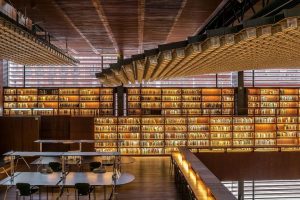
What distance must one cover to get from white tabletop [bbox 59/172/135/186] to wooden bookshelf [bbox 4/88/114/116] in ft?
24.6

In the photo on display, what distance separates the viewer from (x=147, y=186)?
11.1m

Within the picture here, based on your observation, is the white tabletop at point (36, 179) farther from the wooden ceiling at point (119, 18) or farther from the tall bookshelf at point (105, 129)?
the tall bookshelf at point (105, 129)

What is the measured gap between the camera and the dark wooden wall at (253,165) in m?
13.7

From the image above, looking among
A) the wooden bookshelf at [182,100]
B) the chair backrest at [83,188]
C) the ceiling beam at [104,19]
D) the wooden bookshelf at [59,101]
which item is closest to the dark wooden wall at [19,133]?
the wooden bookshelf at [59,101]

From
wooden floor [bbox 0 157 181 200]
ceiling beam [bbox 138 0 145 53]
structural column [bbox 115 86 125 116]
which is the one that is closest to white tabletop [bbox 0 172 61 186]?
wooden floor [bbox 0 157 181 200]

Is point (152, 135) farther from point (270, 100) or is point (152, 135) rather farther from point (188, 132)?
point (270, 100)

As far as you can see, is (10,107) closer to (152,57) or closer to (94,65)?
(94,65)

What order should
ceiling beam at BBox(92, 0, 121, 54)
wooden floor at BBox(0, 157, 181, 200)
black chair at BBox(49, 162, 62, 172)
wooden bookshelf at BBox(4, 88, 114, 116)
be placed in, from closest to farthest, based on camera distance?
ceiling beam at BBox(92, 0, 121, 54) → wooden floor at BBox(0, 157, 181, 200) → black chair at BBox(49, 162, 62, 172) → wooden bookshelf at BBox(4, 88, 114, 116)

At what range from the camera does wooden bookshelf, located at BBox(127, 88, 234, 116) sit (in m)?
16.9

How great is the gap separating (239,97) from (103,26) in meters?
9.31

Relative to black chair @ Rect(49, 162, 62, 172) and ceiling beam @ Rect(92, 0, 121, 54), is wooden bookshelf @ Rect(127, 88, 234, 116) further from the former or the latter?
black chair @ Rect(49, 162, 62, 172)

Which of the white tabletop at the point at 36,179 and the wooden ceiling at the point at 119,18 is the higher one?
the wooden ceiling at the point at 119,18

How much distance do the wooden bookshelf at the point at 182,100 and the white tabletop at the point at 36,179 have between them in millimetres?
7689

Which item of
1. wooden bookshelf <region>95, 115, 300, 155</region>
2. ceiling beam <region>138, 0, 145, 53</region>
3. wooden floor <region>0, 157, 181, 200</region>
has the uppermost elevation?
ceiling beam <region>138, 0, 145, 53</region>
